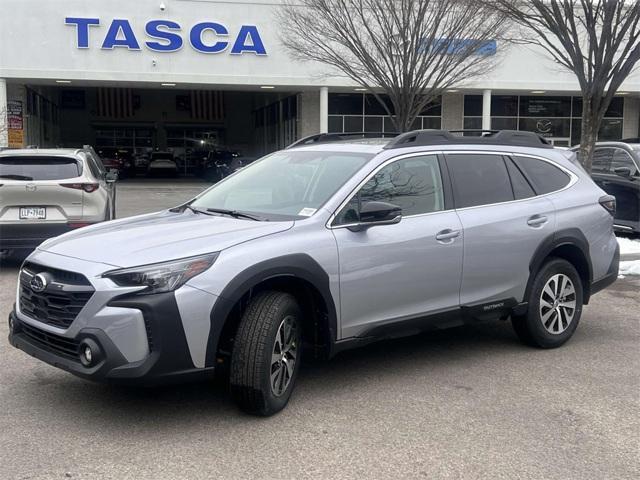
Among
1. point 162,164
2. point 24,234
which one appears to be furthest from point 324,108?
point 24,234

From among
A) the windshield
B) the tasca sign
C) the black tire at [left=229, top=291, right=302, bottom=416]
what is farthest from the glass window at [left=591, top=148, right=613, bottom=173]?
the tasca sign

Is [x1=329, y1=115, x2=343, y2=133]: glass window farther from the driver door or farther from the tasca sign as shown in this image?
the driver door

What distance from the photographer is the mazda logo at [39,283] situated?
406 centimetres

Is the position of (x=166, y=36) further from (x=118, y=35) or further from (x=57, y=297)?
(x=57, y=297)

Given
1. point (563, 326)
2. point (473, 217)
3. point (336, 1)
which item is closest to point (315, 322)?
point (473, 217)

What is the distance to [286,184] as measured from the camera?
5.15 meters

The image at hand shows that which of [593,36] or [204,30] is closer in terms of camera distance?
[593,36]

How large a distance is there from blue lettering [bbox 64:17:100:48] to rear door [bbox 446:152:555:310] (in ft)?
78.0

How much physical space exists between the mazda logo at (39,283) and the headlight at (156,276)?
0.49 meters

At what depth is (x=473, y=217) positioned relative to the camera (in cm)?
523

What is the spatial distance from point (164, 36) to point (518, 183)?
76.3 ft

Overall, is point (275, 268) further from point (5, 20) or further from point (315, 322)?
point (5, 20)

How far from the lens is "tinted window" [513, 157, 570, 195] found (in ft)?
19.1

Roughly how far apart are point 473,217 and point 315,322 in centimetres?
158
